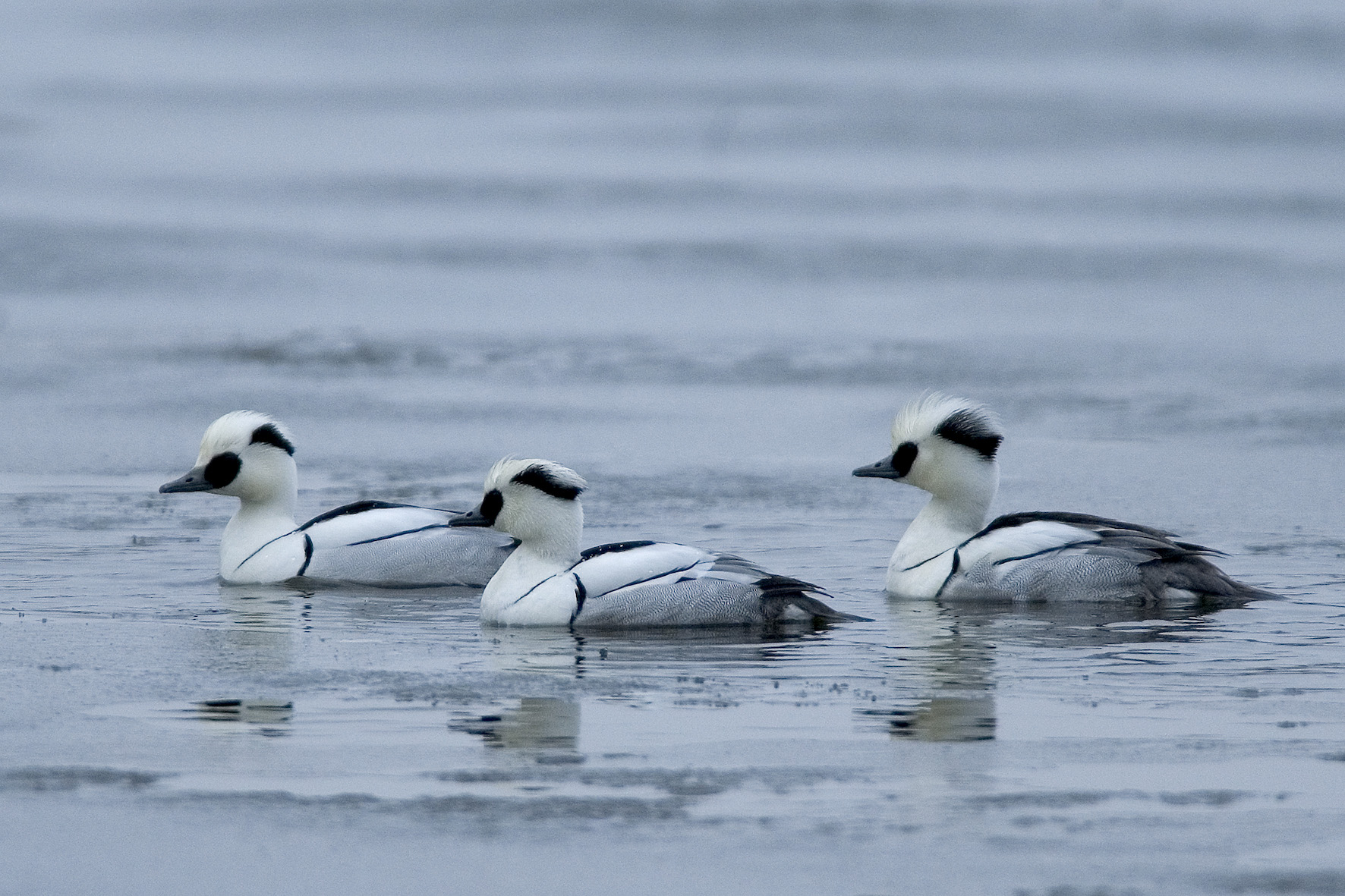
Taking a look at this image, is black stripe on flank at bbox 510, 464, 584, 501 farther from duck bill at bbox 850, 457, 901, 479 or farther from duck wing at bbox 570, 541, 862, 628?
duck bill at bbox 850, 457, 901, 479

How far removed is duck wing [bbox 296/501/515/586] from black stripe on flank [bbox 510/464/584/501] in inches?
35.3

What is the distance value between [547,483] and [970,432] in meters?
2.10

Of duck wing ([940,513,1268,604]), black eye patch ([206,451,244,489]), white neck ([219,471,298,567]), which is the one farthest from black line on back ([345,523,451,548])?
duck wing ([940,513,1268,604])

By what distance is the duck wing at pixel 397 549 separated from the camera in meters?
9.58

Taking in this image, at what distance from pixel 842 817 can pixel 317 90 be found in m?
25.2

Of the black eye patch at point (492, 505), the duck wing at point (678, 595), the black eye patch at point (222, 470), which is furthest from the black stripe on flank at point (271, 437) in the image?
the duck wing at point (678, 595)

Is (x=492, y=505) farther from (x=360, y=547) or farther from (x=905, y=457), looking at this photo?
(x=905, y=457)

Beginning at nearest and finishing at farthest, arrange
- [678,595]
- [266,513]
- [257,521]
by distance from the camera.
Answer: [678,595], [257,521], [266,513]

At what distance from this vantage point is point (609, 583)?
27.6 feet

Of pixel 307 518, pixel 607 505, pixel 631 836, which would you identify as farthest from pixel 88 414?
pixel 631 836

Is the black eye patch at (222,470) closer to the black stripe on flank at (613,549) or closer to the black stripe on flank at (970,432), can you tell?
the black stripe on flank at (613,549)

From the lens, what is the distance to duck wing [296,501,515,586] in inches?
377

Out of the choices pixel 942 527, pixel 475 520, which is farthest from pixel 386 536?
pixel 942 527

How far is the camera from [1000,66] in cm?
2841
